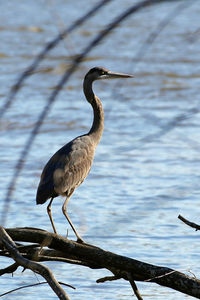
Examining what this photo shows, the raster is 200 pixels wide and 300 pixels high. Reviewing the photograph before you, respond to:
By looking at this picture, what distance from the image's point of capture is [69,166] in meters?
5.01

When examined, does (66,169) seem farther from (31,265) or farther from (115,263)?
(31,265)

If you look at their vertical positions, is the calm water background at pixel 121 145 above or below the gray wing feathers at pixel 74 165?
below

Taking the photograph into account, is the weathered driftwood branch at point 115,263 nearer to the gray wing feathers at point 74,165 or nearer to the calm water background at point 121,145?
the calm water background at point 121,145

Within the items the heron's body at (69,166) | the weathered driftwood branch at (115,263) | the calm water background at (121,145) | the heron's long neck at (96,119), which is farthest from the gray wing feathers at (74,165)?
the weathered driftwood branch at (115,263)

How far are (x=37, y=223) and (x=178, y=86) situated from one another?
21.0 ft

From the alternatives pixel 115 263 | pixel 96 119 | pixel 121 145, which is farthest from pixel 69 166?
pixel 121 145

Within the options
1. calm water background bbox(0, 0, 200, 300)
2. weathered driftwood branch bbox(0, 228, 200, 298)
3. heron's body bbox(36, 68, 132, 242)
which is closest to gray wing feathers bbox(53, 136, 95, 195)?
heron's body bbox(36, 68, 132, 242)

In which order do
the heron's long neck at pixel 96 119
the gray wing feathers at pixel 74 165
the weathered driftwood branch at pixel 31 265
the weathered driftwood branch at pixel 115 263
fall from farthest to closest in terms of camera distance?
the heron's long neck at pixel 96 119 → the gray wing feathers at pixel 74 165 → the weathered driftwood branch at pixel 115 263 → the weathered driftwood branch at pixel 31 265

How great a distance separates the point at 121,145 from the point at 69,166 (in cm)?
329

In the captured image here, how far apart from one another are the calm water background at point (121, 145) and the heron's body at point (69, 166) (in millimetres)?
253

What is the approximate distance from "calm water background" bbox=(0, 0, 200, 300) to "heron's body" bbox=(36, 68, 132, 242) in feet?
0.83

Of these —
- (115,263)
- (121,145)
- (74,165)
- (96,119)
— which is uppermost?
(115,263)

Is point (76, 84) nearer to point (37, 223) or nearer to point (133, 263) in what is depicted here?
point (37, 223)

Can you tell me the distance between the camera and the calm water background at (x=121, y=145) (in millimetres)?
4441
